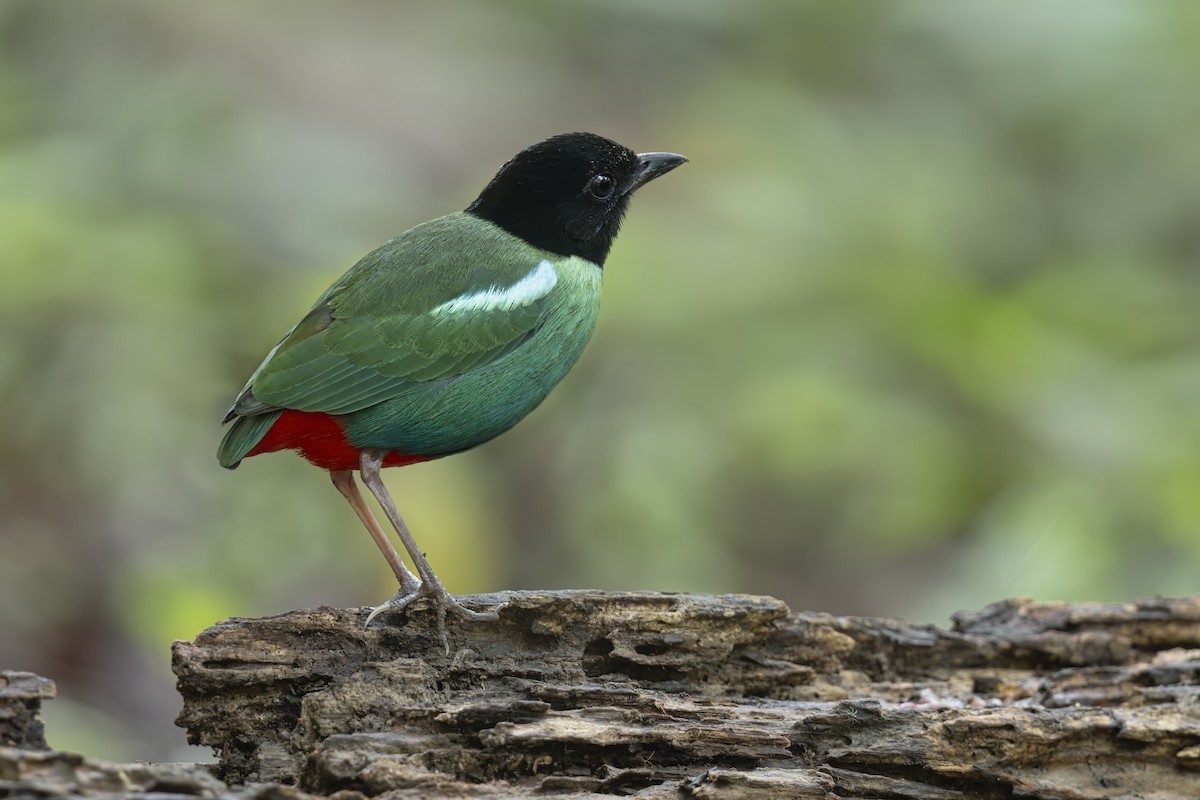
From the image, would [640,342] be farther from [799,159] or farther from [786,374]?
[799,159]

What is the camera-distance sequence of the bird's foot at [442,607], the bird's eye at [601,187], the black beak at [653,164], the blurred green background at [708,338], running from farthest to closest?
the blurred green background at [708,338]
the black beak at [653,164]
the bird's eye at [601,187]
the bird's foot at [442,607]

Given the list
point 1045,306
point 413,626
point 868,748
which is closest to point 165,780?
point 413,626

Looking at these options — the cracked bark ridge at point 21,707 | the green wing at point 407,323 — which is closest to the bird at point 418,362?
the green wing at point 407,323

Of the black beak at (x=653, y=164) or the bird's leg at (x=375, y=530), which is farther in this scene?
the black beak at (x=653, y=164)

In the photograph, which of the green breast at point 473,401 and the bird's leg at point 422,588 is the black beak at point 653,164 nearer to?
the green breast at point 473,401

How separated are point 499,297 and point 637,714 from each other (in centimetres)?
155

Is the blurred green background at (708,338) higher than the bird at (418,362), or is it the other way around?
the blurred green background at (708,338)

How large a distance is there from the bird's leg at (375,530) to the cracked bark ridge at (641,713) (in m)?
0.18

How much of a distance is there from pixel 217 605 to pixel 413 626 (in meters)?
2.15

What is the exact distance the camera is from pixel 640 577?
7.04 meters

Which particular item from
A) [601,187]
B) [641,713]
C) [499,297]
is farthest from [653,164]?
[641,713]

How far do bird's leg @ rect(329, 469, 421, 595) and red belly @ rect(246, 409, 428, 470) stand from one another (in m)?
0.12

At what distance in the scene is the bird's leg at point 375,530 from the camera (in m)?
4.42

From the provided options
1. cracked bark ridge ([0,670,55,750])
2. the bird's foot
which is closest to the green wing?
the bird's foot
